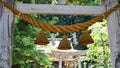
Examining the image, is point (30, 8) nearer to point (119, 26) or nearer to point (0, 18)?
point (0, 18)

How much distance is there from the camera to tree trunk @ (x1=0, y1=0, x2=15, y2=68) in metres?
2.98

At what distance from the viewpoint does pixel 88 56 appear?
391 inches

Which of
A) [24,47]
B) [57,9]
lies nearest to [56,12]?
[57,9]

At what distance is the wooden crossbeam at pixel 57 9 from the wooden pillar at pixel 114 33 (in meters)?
0.14

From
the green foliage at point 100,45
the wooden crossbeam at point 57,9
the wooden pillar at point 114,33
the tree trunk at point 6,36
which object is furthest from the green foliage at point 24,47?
the wooden pillar at point 114,33

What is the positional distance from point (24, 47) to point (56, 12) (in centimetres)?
374

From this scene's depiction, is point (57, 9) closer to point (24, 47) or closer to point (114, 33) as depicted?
point (114, 33)

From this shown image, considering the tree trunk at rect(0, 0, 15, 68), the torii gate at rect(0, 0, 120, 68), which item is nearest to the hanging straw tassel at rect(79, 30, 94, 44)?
the torii gate at rect(0, 0, 120, 68)

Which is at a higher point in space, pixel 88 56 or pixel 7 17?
pixel 7 17

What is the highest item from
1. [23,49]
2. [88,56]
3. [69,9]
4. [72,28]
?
[69,9]

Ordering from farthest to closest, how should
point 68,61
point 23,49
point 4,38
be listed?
point 68,61 → point 23,49 → point 4,38

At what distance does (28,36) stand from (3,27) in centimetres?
421

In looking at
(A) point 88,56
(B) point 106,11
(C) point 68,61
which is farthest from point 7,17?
→ (C) point 68,61

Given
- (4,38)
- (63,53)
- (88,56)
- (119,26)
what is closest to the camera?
(4,38)
